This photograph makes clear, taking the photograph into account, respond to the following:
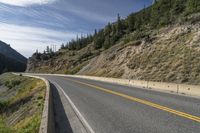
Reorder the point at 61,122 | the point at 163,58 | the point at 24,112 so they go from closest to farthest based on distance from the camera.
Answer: the point at 61,122 < the point at 24,112 < the point at 163,58

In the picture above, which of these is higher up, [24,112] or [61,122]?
[61,122]

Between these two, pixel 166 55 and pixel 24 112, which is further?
pixel 166 55

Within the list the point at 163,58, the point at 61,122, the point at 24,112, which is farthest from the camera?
the point at 163,58

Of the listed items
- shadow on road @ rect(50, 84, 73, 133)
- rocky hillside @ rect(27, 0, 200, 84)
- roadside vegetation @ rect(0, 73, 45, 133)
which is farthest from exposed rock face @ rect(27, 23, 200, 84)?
shadow on road @ rect(50, 84, 73, 133)

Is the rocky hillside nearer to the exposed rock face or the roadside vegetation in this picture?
the exposed rock face

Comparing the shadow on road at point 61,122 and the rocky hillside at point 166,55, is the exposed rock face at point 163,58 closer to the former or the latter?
the rocky hillside at point 166,55

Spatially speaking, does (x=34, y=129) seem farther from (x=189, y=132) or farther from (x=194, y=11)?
(x=194, y=11)

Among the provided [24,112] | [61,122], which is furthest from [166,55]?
[61,122]

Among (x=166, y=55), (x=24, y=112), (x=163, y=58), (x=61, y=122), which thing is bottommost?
(x=24, y=112)

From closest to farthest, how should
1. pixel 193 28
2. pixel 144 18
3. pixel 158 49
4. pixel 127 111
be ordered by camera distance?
pixel 127 111 → pixel 193 28 → pixel 158 49 → pixel 144 18

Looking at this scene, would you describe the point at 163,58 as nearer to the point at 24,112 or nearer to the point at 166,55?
the point at 166,55

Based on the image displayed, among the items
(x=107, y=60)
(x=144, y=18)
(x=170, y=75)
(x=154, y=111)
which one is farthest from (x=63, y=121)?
(x=144, y=18)

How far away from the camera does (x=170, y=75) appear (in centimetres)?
3606

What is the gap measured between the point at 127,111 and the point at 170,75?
2503 cm
